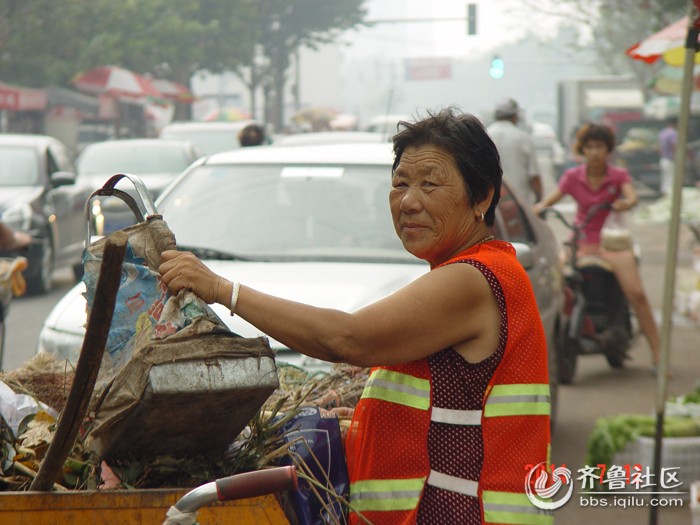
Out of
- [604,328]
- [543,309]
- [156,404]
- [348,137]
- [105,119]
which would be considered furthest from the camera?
[105,119]

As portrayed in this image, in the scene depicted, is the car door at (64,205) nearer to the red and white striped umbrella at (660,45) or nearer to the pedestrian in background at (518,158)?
the pedestrian in background at (518,158)

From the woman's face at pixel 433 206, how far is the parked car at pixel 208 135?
713 inches

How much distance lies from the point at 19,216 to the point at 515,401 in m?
11.0

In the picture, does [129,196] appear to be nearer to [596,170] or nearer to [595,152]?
[595,152]

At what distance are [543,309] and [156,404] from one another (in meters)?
4.83

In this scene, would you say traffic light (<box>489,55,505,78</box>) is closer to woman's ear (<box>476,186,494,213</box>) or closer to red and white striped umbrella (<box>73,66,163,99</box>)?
red and white striped umbrella (<box>73,66,163,99</box>)

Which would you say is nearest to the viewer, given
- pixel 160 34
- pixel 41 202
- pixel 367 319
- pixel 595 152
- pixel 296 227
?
pixel 367 319

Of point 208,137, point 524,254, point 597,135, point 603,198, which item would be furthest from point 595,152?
point 208,137

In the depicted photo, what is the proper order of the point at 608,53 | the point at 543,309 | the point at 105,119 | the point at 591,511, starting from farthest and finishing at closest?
the point at 608,53, the point at 105,119, the point at 543,309, the point at 591,511

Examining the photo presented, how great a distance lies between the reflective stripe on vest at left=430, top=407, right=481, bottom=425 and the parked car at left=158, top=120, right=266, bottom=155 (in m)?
18.3

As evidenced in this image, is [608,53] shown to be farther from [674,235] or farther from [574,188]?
[674,235]

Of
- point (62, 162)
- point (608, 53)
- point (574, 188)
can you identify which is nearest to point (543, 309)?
point (574, 188)

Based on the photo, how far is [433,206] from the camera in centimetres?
263

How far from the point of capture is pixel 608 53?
59344 mm
